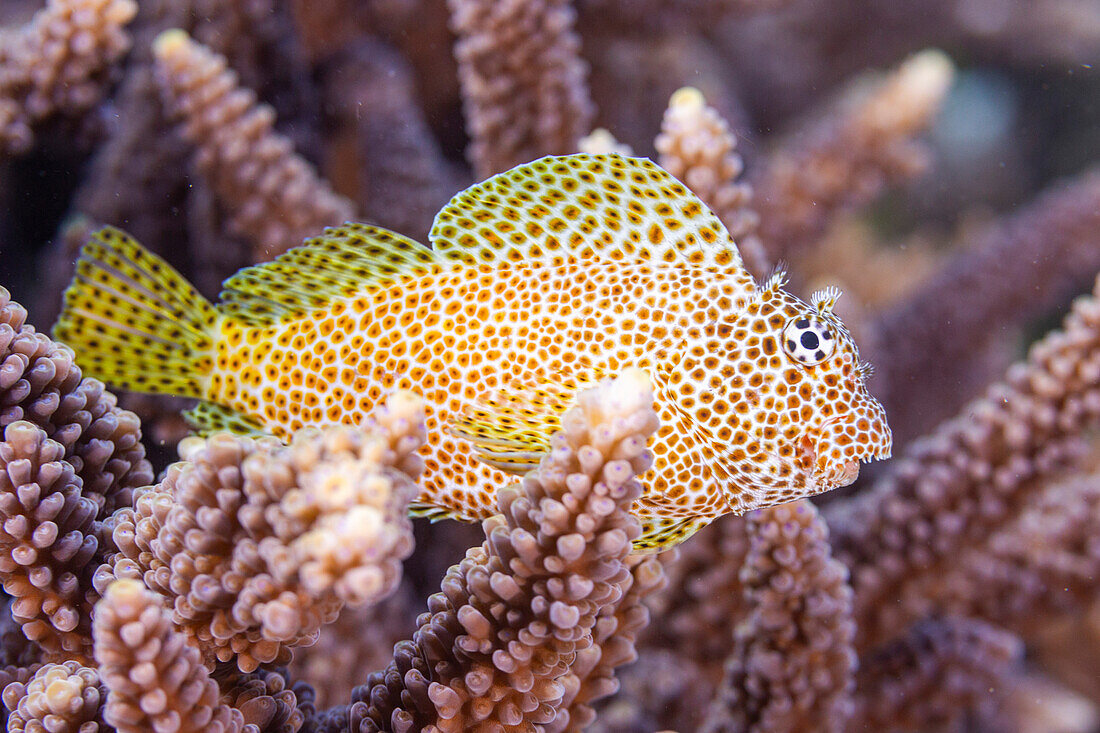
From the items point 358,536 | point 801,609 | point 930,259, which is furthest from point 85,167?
point 930,259

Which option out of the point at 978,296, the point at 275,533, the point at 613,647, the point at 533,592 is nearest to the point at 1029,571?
the point at 978,296

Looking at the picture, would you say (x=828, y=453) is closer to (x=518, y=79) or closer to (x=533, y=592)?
(x=533, y=592)

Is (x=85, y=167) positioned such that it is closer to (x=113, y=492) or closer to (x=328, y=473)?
(x=113, y=492)

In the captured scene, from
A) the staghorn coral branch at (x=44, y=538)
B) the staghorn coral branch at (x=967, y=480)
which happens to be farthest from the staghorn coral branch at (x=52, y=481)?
the staghorn coral branch at (x=967, y=480)

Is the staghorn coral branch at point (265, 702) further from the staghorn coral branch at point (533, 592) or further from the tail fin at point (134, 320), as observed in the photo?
the tail fin at point (134, 320)

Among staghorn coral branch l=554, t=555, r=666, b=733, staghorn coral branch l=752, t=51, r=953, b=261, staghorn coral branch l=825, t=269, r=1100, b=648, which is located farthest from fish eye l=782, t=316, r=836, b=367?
staghorn coral branch l=752, t=51, r=953, b=261

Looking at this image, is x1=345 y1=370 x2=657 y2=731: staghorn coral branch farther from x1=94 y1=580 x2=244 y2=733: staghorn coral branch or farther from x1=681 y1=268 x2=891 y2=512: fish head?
x1=681 y1=268 x2=891 y2=512: fish head
